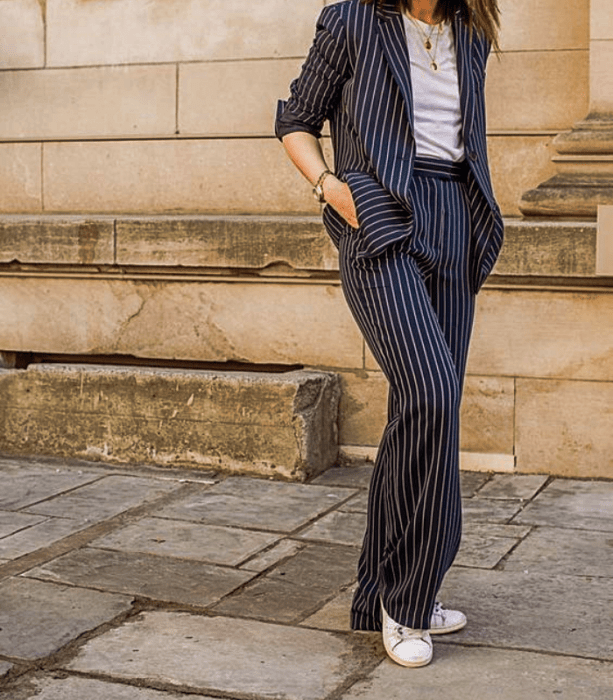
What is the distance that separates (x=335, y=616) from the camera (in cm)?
368

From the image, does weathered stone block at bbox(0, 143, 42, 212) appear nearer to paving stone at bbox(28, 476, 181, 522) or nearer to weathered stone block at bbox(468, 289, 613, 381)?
paving stone at bbox(28, 476, 181, 522)

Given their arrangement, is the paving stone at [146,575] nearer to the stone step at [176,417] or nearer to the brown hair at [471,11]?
the stone step at [176,417]

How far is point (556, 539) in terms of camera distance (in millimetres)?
4492

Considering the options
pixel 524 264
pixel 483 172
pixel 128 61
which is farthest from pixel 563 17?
pixel 483 172

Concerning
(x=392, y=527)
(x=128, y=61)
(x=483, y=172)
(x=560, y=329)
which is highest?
(x=128, y=61)

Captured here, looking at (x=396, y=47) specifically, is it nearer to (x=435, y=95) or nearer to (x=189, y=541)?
(x=435, y=95)

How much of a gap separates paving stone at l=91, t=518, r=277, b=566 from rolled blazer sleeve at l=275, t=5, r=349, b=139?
160cm

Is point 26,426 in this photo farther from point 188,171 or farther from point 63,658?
point 63,658

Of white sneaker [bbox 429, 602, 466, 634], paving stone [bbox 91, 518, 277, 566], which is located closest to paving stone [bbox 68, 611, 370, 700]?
white sneaker [bbox 429, 602, 466, 634]

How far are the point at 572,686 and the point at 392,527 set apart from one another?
1.90ft

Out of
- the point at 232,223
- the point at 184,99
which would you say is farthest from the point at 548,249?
the point at 184,99

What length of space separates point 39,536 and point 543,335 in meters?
2.26

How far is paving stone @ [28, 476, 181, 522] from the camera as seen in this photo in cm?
489

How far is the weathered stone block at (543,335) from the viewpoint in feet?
17.5
